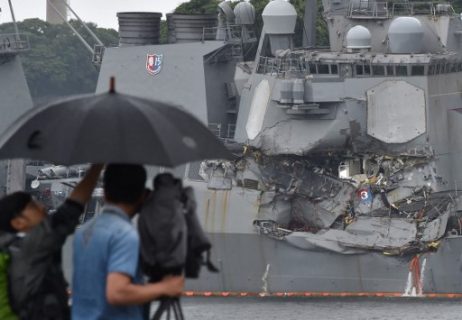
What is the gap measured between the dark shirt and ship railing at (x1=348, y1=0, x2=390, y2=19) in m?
22.7

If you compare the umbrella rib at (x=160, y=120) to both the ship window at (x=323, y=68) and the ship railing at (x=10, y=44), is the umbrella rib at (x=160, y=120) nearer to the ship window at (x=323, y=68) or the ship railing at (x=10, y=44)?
the ship window at (x=323, y=68)

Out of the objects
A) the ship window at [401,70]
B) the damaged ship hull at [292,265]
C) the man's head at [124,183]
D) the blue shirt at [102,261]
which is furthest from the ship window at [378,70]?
the blue shirt at [102,261]

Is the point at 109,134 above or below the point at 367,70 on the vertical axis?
below

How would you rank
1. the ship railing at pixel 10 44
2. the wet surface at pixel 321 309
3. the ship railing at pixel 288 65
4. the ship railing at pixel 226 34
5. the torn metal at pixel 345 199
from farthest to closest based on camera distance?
the ship railing at pixel 10 44, the ship railing at pixel 226 34, the ship railing at pixel 288 65, the torn metal at pixel 345 199, the wet surface at pixel 321 309

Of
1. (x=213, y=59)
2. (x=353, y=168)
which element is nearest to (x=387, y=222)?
(x=353, y=168)

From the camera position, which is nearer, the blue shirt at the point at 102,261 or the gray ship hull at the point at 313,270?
the blue shirt at the point at 102,261

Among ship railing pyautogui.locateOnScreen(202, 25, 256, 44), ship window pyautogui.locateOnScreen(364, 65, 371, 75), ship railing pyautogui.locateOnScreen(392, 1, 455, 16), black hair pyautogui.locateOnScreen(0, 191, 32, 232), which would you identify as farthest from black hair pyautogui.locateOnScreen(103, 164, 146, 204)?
ship railing pyautogui.locateOnScreen(202, 25, 256, 44)

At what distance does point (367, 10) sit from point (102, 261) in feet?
76.8

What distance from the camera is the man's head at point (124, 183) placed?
7359 mm

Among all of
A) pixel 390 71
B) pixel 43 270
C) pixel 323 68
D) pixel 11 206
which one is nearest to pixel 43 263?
pixel 43 270

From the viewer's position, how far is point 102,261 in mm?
7254

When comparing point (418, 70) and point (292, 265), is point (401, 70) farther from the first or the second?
point (292, 265)

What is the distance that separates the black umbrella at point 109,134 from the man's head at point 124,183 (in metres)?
0.16

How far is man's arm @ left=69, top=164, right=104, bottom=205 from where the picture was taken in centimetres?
778
